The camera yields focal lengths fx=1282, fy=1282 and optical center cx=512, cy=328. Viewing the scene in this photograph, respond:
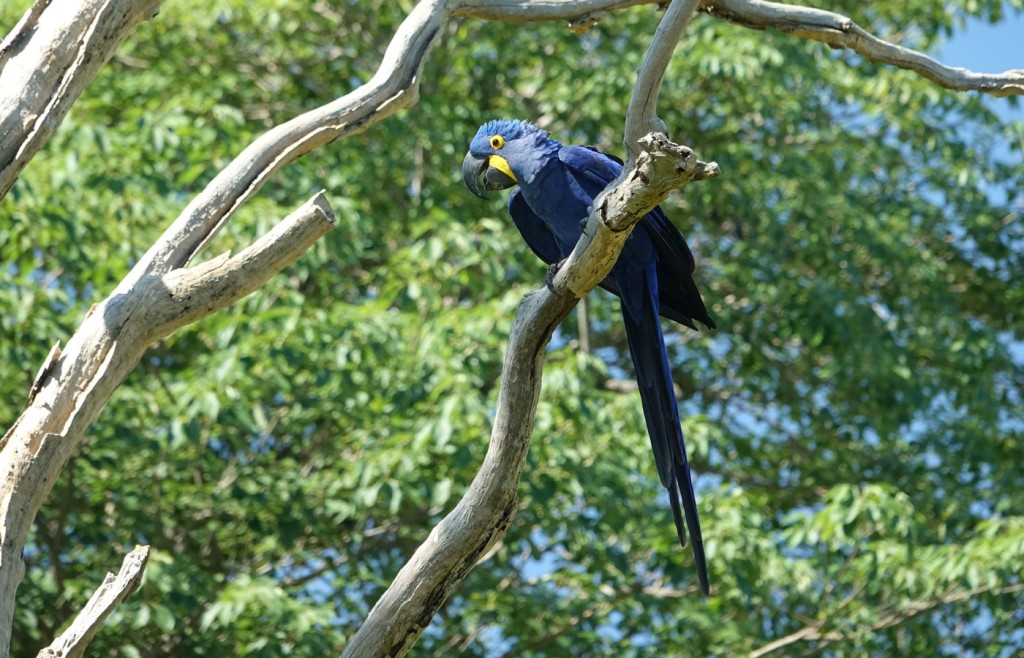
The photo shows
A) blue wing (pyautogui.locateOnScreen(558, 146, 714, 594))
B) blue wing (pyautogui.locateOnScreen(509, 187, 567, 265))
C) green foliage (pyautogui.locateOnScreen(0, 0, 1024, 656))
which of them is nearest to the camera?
blue wing (pyautogui.locateOnScreen(558, 146, 714, 594))

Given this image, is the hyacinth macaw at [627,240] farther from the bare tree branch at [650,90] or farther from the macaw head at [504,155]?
the bare tree branch at [650,90]

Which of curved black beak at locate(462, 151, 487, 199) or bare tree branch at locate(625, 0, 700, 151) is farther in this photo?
curved black beak at locate(462, 151, 487, 199)

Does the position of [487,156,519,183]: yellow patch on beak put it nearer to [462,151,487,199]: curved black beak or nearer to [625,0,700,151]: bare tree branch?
[462,151,487,199]: curved black beak

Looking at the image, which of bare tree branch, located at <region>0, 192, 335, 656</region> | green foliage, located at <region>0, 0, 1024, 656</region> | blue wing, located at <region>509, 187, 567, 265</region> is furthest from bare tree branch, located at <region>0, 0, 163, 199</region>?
green foliage, located at <region>0, 0, 1024, 656</region>

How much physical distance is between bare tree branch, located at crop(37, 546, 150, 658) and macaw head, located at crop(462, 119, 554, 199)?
1.75m

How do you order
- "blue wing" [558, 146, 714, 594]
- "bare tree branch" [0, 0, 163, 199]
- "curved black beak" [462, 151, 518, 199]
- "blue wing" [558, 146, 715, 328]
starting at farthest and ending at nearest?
"curved black beak" [462, 151, 518, 199]
"blue wing" [558, 146, 715, 328]
"blue wing" [558, 146, 714, 594]
"bare tree branch" [0, 0, 163, 199]

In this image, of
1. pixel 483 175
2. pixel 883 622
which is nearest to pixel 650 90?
pixel 483 175

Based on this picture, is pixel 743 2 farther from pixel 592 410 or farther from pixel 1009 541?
pixel 1009 541

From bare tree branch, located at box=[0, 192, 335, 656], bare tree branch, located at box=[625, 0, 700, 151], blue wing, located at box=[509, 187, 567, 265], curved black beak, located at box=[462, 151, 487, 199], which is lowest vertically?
bare tree branch, located at box=[0, 192, 335, 656]

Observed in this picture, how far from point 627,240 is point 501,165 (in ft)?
1.64

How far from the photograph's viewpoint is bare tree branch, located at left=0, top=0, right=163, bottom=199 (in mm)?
2889

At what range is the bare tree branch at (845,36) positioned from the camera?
3521mm

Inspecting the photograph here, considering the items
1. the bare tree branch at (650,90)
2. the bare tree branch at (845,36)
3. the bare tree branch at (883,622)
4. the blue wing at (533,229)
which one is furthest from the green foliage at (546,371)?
the bare tree branch at (650,90)

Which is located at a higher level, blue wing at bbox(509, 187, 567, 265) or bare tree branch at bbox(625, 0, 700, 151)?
blue wing at bbox(509, 187, 567, 265)
